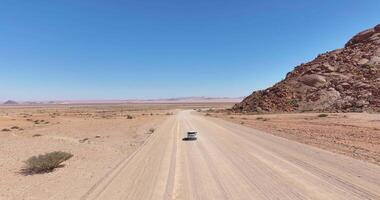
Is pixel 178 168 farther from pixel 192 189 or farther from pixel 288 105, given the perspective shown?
pixel 288 105

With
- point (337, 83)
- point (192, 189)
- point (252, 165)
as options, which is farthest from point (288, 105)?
point (192, 189)

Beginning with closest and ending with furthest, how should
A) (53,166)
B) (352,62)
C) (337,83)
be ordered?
(53,166) < (337,83) < (352,62)

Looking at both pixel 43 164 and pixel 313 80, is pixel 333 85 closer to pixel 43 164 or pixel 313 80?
pixel 313 80

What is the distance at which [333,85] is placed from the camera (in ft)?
204

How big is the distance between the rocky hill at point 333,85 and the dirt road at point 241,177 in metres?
42.8

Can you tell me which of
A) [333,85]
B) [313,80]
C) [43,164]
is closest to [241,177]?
[43,164]

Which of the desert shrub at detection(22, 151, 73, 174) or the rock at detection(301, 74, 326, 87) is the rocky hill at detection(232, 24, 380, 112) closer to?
the rock at detection(301, 74, 326, 87)

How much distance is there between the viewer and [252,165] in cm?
1198

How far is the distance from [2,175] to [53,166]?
1816 mm

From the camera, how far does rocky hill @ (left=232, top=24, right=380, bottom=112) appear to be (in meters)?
55.4

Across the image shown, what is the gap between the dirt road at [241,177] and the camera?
8180 millimetres

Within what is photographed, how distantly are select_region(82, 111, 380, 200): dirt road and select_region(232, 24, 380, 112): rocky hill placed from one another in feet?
140

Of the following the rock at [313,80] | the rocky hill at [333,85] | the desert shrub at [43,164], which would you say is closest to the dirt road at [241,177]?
the desert shrub at [43,164]

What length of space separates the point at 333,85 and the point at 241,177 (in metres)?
59.2
